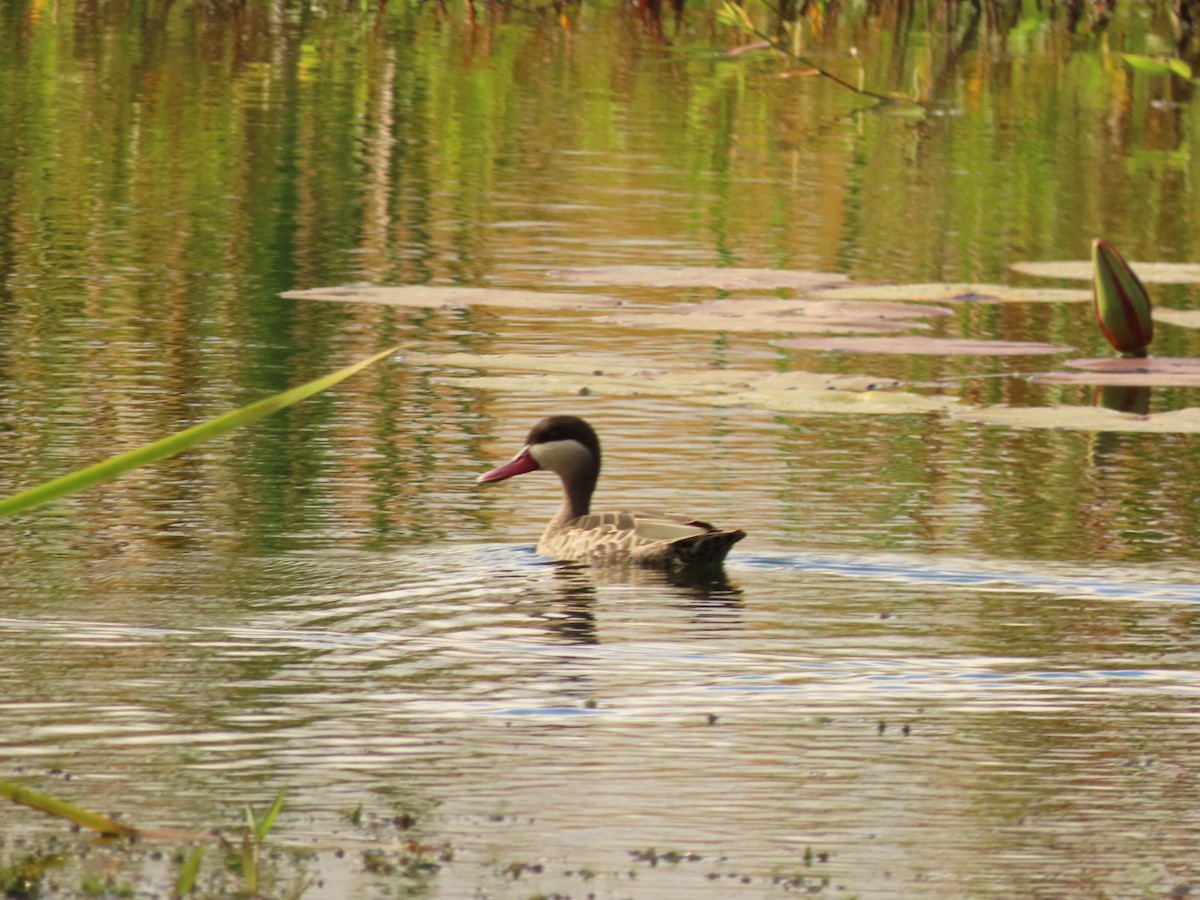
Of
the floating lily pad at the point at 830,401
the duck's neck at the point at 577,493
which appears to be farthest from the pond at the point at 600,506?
the duck's neck at the point at 577,493

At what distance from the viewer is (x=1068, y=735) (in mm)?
5164

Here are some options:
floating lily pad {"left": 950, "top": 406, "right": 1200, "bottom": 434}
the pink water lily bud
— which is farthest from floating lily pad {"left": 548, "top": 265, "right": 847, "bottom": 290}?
floating lily pad {"left": 950, "top": 406, "right": 1200, "bottom": 434}

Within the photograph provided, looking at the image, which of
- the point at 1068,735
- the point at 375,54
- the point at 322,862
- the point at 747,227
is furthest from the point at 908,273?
the point at 375,54

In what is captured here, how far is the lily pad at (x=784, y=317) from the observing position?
10.4 meters

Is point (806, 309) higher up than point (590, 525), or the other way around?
point (806, 309)

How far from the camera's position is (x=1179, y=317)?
11.0 m

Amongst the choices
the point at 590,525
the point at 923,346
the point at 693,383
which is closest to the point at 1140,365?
the point at 923,346

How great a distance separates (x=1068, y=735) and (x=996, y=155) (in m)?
12.7

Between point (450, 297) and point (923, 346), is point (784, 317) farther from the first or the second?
point (450, 297)

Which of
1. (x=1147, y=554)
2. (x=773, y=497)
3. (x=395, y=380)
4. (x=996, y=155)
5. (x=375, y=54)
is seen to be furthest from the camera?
(x=375, y=54)

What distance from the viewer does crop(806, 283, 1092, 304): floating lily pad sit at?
11.1 metres

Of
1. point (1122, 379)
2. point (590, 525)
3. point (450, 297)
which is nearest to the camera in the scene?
point (590, 525)

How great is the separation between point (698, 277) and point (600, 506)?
156 inches

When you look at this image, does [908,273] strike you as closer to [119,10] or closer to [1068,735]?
[1068,735]
